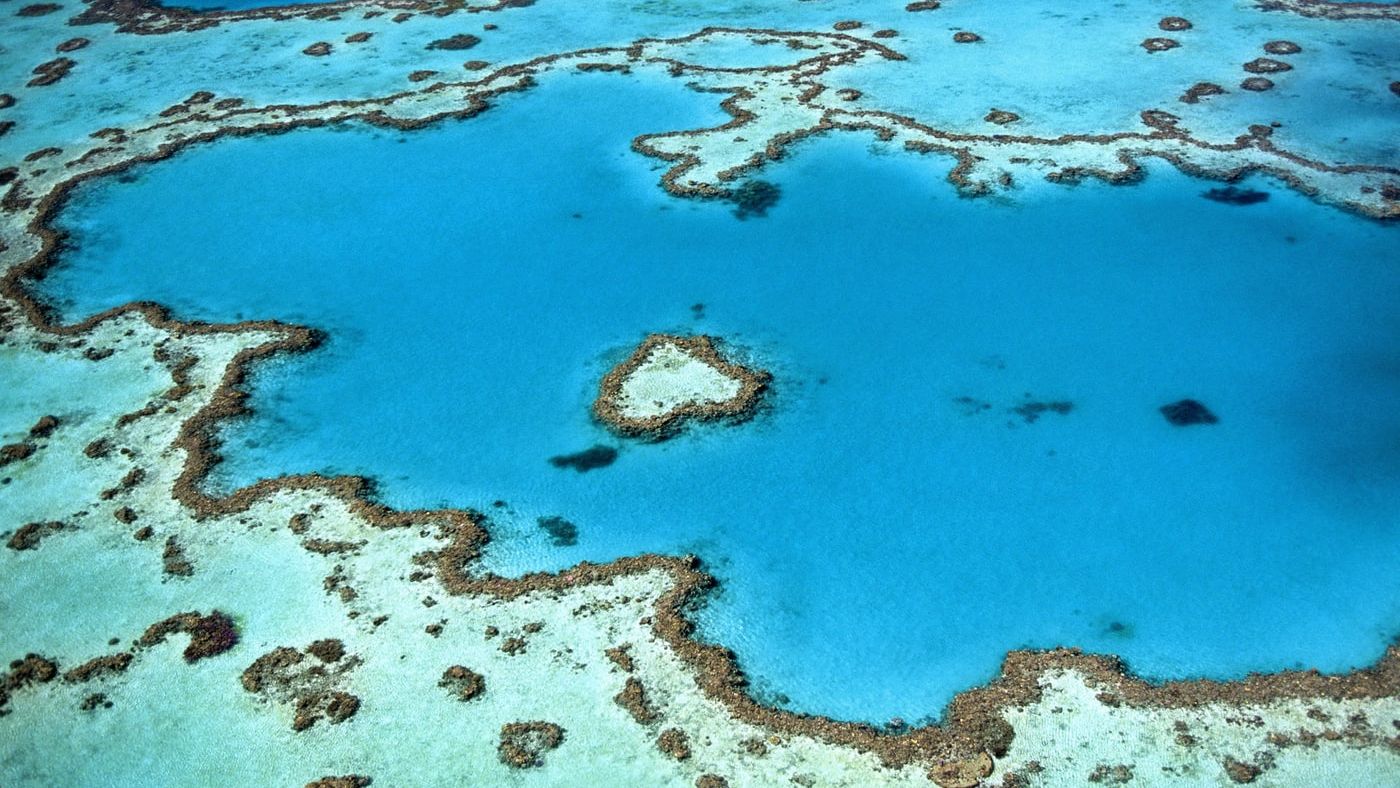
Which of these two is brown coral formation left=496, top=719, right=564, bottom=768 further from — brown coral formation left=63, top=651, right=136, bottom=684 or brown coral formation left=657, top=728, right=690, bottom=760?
brown coral formation left=63, top=651, right=136, bottom=684

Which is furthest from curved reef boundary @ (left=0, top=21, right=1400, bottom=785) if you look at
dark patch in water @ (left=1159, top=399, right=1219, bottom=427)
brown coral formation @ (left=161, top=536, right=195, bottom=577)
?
dark patch in water @ (left=1159, top=399, right=1219, bottom=427)

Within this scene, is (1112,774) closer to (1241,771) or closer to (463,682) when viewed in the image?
(1241,771)

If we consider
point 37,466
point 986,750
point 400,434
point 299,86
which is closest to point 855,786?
point 986,750

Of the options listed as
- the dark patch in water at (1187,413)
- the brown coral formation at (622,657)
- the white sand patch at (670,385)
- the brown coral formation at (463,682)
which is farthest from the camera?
the white sand patch at (670,385)

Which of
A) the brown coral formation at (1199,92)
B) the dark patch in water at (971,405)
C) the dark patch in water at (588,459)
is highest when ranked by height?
the brown coral formation at (1199,92)

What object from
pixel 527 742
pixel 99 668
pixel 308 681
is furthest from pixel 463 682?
pixel 99 668

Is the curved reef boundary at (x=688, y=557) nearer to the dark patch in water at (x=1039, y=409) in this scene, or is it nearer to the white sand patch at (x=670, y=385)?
the white sand patch at (x=670, y=385)

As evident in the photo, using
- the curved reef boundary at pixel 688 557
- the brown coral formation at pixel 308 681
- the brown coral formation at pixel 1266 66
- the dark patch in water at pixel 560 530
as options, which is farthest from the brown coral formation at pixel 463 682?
the brown coral formation at pixel 1266 66
